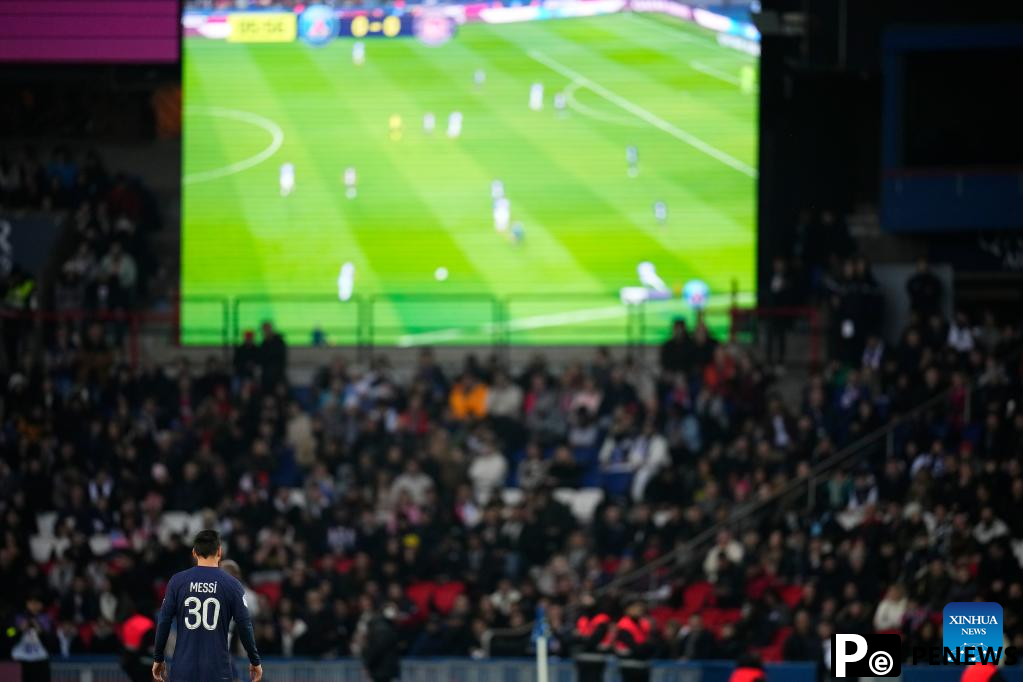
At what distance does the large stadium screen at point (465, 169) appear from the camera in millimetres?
28125

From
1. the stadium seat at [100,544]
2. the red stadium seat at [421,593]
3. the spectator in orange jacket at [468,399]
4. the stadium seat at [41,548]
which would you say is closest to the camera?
the red stadium seat at [421,593]

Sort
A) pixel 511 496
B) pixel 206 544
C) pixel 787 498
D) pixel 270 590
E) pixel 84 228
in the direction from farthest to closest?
pixel 84 228 → pixel 511 496 → pixel 787 498 → pixel 270 590 → pixel 206 544

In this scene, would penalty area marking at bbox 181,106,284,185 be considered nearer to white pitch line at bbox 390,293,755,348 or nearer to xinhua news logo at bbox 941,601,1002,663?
white pitch line at bbox 390,293,755,348

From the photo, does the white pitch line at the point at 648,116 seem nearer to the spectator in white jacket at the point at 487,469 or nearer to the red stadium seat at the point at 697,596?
the spectator in white jacket at the point at 487,469

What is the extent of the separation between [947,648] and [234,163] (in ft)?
46.4

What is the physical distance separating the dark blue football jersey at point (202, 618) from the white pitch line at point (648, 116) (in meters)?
17.5

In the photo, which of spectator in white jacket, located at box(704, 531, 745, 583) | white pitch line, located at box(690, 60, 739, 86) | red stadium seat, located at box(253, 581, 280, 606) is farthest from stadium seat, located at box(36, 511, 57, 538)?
white pitch line, located at box(690, 60, 739, 86)

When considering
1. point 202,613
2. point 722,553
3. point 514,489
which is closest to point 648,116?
point 514,489

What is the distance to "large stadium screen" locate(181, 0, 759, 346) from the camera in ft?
92.3

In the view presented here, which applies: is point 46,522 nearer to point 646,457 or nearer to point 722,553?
Result: point 646,457

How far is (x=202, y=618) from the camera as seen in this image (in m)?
11.8

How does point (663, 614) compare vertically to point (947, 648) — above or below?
below

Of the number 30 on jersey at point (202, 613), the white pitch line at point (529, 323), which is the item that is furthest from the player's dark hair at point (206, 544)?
the white pitch line at point (529, 323)

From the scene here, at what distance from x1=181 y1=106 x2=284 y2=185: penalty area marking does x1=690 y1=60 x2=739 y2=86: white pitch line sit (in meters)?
6.24
